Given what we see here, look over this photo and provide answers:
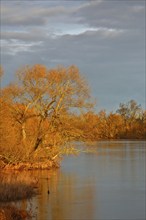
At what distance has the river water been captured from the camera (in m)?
16.1

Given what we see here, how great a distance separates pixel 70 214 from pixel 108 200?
3.67 metres

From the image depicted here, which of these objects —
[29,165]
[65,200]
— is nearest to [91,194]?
[65,200]

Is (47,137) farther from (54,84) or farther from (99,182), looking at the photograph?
(99,182)

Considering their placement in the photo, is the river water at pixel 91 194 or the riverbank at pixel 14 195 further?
the river water at pixel 91 194

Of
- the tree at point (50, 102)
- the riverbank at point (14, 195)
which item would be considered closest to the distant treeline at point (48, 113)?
the tree at point (50, 102)

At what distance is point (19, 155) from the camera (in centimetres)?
3006

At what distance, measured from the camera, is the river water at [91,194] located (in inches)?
636

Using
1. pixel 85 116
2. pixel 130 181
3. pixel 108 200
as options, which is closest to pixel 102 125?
pixel 85 116

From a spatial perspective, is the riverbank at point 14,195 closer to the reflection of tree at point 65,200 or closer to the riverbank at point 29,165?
the reflection of tree at point 65,200

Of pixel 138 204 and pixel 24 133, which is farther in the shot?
pixel 24 133

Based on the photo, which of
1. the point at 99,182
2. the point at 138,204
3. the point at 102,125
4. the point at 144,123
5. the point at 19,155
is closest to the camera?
the point at 138,204

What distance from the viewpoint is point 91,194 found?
2064cm

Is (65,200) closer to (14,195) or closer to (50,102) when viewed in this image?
(14,195)

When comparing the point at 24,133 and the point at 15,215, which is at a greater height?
the point at 24,133
